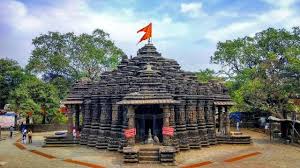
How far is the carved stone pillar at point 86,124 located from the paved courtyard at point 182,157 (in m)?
1.43

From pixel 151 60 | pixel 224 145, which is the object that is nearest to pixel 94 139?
pixel 151 60

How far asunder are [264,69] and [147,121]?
17329 millimetres

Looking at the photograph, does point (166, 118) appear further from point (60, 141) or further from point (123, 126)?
point (60, 141)

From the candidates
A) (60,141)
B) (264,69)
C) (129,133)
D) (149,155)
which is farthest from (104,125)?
(264,69)

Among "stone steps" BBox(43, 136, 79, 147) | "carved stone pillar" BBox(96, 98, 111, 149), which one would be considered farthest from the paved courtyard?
"stone steps" BBox(43, 136, 79, 147)

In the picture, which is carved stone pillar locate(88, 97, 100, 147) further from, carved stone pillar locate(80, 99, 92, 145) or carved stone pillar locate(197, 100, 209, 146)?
carved stone pillar locate(197, 100, 209, 146)

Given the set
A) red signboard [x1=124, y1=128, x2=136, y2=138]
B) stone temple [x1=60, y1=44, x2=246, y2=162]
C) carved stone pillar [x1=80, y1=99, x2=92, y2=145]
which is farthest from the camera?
carved stone pillar [x1=80, y1=99, x2=92, y2=145]

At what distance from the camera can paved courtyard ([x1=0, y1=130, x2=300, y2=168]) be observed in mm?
24016

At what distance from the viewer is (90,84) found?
119ft

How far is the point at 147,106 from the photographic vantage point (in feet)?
95.5

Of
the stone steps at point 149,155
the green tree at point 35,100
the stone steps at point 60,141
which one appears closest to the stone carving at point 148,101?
the stone steps at point 60,141

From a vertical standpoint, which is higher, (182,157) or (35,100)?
(35,100)

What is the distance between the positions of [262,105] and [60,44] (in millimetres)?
35346

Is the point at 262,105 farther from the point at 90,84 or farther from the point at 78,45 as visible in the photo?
the point at 78,45
